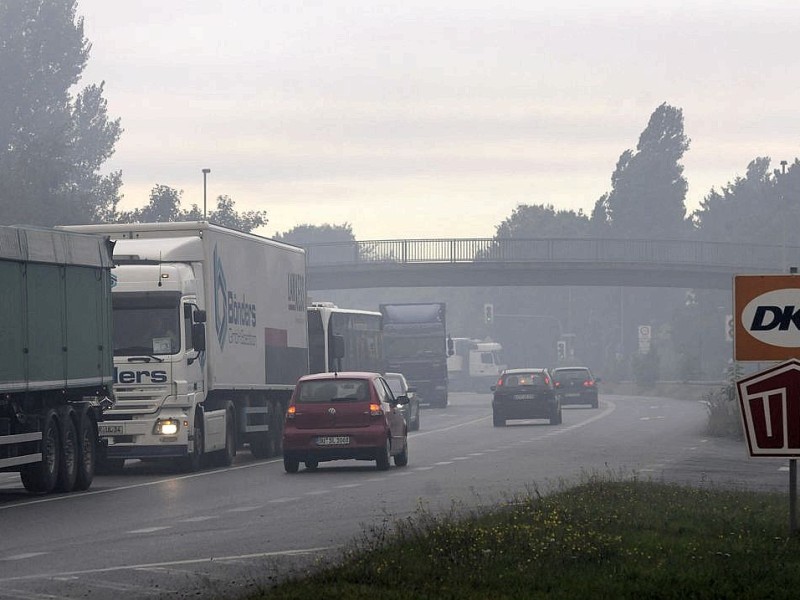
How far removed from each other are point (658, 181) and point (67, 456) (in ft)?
472

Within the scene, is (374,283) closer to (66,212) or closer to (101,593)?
(66,212)

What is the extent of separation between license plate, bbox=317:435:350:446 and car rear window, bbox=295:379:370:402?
0.59 m

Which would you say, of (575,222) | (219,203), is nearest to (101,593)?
(219,203)

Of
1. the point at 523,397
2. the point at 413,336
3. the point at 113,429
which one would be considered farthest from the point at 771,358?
the point at 413,336

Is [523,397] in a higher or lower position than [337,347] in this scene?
lower

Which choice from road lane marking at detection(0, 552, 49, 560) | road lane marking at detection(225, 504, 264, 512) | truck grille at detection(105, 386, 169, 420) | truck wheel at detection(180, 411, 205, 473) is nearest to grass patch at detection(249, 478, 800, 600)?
road lane marking at detection(0, 552, 49, 560)

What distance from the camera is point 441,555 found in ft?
41.8

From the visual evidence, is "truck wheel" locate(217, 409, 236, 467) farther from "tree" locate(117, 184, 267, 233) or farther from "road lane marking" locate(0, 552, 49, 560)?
"tree" locate(117, 184, 267, 233)

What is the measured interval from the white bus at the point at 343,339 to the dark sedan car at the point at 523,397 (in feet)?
13.9

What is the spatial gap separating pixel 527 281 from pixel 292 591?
76.2 m

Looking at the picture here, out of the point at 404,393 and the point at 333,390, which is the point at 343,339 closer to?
the point at 404,393

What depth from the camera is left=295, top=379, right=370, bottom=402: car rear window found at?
90.6ft

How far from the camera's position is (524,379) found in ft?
166

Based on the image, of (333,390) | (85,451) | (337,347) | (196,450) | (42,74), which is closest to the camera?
(85,451)
